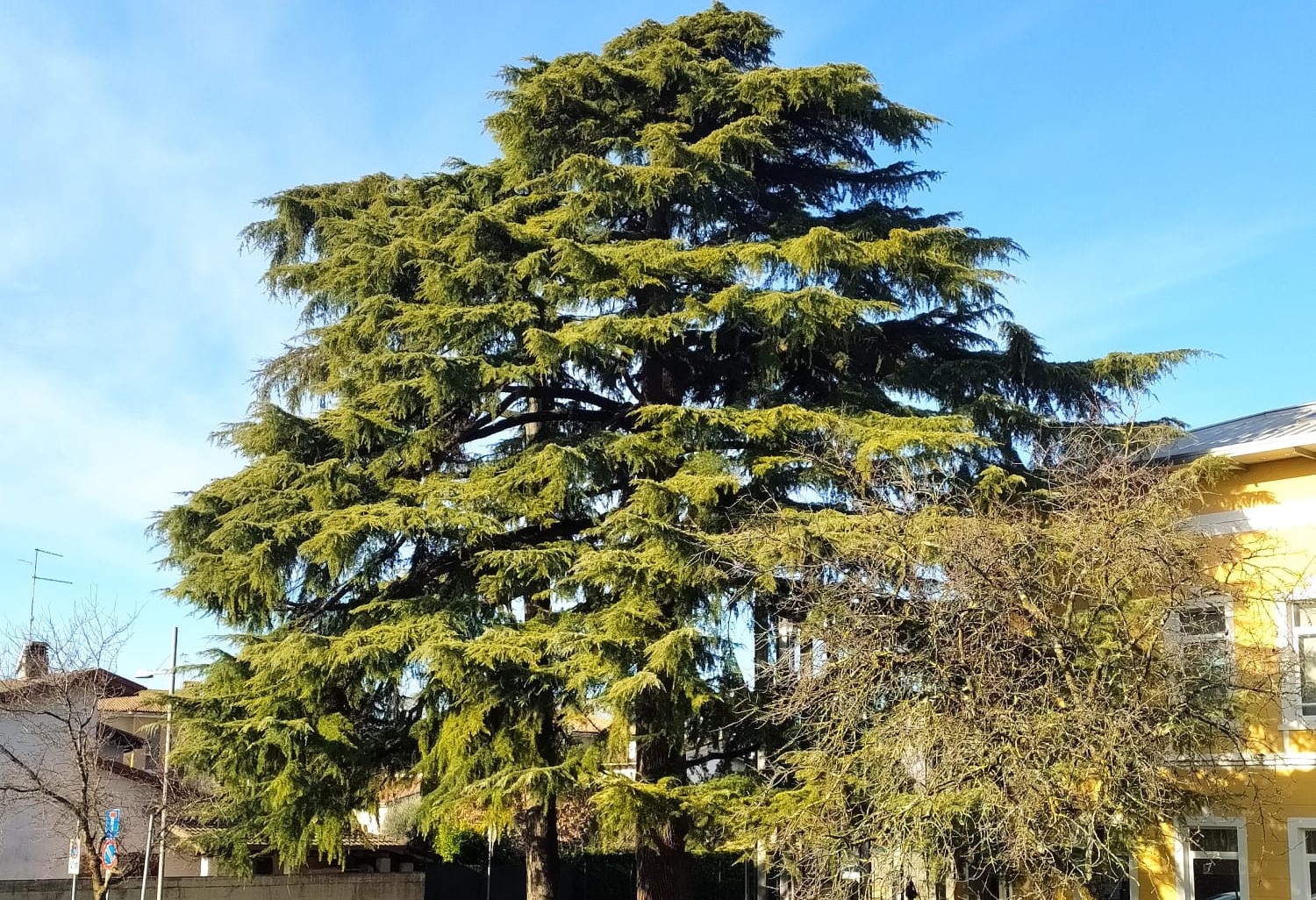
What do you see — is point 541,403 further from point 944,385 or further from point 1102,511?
point 1102,511

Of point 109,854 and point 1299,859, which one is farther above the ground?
point 1299,859

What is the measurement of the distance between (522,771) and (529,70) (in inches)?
425

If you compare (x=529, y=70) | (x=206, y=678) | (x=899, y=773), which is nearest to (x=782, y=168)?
(x=529, y=70)

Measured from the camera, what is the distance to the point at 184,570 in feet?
56.9

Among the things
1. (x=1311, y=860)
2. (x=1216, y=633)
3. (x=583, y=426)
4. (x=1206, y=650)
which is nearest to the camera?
(x=1206, y=650)

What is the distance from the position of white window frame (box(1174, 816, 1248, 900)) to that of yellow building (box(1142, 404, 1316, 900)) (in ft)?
0.05

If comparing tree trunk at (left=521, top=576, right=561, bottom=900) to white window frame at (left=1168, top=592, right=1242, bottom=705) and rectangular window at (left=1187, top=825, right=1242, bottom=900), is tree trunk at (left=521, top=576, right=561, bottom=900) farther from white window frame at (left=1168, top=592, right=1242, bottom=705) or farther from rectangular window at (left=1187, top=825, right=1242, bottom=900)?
rectangular window at (left=1187, top=825, right=1242, bottom=900)

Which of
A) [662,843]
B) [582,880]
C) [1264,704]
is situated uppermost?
[1264,704]

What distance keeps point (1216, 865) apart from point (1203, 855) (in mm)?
212

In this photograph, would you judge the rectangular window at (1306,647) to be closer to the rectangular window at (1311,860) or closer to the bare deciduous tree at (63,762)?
the rectangular window at (1311,860)

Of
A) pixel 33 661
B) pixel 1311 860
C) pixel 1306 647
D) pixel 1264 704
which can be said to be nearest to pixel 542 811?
pixel 1264 704

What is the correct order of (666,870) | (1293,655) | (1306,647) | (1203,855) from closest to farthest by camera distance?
(1293,655) → (1306,647) → (1203,855) → (666,870)

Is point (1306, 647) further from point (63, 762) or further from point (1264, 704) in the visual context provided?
point (63, 762)

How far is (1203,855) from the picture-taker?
51.9 ft
